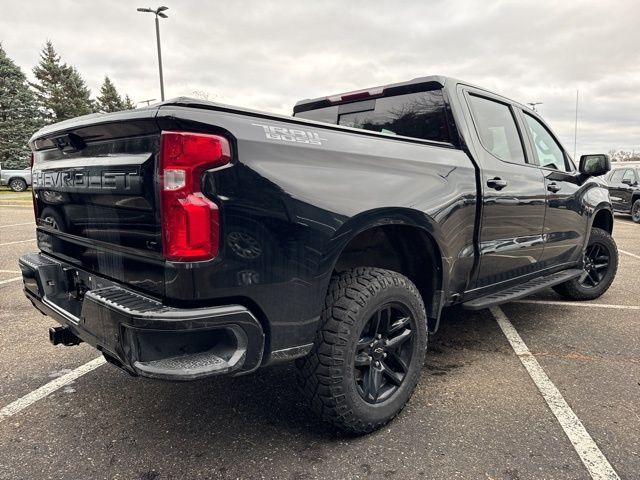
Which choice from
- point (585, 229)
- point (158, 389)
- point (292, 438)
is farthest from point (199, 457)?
point (585, 229)

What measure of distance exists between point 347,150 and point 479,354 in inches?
79.5

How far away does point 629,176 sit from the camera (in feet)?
44.5

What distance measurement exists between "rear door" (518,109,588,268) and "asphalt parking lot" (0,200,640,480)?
2.64 ft

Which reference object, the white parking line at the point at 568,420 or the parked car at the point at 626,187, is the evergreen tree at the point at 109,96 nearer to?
the parked car at the point at 626,187

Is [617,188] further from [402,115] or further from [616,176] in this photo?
[402,115]

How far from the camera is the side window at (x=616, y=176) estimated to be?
13914 millimetres

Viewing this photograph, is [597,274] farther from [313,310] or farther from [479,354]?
[313,310]

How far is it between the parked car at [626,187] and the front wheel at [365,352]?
13420 millimetres

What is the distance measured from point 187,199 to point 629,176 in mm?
15123

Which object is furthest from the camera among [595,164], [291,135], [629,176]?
[629,176]

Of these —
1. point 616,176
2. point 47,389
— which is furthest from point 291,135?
point 616,176

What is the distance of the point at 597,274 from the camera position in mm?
5012

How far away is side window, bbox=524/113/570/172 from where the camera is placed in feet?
12.8

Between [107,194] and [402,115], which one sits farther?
[402,115]
